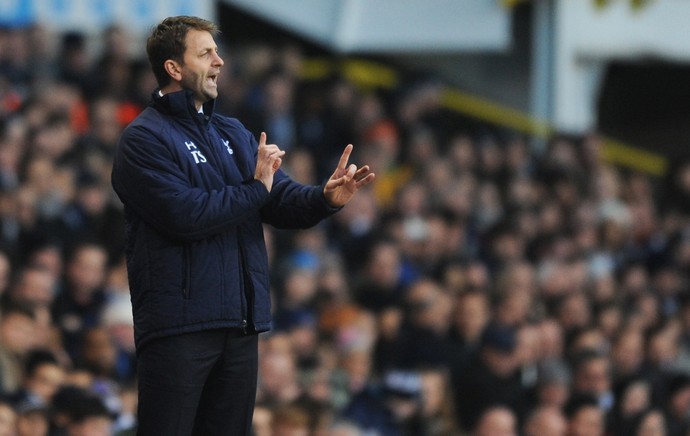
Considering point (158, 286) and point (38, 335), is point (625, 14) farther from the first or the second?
point (158, 286)

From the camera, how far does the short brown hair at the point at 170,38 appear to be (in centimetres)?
444

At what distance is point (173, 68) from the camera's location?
4.46m

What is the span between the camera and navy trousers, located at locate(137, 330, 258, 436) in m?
4.38

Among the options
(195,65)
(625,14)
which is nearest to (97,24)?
(625,14)

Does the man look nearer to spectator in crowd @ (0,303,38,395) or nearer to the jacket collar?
the jacket collar

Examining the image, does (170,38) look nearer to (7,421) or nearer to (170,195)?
(170,195)

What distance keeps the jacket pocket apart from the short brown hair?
0.54m

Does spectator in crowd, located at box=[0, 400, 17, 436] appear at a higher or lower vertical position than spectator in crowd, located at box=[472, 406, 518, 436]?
higher

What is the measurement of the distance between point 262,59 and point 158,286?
336 inches

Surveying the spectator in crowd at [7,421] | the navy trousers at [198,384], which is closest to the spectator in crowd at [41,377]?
the spectator in crowd at [7,421]

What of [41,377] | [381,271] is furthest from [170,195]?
[381,271]

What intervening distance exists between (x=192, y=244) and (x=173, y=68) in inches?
21.2

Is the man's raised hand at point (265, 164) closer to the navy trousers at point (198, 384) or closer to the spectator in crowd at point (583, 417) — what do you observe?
the navy trousers at point (198, 384)

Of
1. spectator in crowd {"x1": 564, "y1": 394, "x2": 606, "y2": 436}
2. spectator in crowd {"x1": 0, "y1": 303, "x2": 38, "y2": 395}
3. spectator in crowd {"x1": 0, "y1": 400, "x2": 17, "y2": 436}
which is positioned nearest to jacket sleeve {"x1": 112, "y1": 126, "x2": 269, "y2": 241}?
spectator in crowd {"x1": 0, "y1": 400, "x2": 17, "y2": 436}
